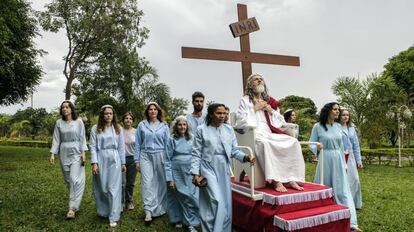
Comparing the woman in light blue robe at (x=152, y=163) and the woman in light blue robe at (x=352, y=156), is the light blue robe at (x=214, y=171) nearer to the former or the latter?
the woman in light blue robe at (x=152, y=163)

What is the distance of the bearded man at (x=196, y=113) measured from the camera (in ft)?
19.7

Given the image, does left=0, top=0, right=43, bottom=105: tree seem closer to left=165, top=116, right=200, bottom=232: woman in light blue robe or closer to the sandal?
the sandal

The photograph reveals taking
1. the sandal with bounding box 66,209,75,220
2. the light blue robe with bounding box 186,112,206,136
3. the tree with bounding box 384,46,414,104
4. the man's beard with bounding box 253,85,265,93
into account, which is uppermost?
the tree with bounding box 384,46,414,104

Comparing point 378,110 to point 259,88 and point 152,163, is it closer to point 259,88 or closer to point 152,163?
point 259,88

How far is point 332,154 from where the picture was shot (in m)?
6.01

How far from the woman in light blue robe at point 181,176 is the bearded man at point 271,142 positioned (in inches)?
40.1

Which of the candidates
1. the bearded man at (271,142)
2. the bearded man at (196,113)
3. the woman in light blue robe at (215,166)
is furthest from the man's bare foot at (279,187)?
the bearded man at (196,113)

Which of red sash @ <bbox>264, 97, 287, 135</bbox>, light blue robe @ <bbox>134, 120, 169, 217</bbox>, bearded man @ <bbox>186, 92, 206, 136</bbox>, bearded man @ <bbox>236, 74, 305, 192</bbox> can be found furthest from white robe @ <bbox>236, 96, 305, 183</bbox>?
light blue robe @ <bbox>134, 120, 169, 217</bbox>

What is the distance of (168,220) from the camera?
611 centimetres

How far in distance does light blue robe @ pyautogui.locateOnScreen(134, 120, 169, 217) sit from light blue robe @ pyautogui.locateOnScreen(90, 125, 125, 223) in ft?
1.21

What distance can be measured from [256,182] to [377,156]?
16177 mm

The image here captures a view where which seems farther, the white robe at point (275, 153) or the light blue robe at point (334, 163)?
the light blue robe at point (334, 163)

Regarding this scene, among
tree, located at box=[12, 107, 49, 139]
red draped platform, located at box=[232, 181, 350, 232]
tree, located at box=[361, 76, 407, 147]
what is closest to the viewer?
red draped platform, located at box=[232, 181, 350, 232]

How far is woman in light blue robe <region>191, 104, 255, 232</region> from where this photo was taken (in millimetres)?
4480
